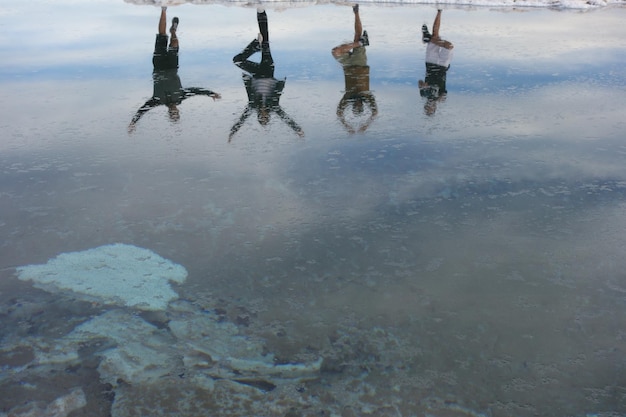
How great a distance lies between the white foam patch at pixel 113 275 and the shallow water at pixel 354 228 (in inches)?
4.4

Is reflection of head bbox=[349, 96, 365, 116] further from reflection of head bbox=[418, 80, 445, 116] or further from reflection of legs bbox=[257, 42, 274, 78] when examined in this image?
reflection of legs bbox=[257, 42, 274, 78]

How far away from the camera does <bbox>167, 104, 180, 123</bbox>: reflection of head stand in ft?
27.2

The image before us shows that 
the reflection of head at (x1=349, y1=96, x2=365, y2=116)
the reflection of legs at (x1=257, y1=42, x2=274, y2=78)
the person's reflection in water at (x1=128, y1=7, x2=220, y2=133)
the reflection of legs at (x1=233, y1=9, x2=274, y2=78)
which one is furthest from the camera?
the reflection of legs at (x1=233, y1=9, x2=274, y2=78)

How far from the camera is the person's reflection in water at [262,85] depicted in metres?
8.19

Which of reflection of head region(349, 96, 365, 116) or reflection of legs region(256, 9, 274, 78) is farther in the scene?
reflection of legs region(256, 9, 274, 78)

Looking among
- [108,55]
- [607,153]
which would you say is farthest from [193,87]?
[607,153]

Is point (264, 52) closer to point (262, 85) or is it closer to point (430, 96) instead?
point (262, 85)

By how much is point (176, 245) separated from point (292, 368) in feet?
6.26

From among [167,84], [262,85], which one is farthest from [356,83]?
[167,84]

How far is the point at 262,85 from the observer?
32.3 ft

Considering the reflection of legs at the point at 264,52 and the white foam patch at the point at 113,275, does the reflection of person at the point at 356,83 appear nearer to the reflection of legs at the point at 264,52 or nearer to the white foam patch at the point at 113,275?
the reflection of legs at the point at 264,52

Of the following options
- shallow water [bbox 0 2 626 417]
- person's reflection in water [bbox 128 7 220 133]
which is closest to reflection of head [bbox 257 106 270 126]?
shallow water [bbox 0 2 626 417]

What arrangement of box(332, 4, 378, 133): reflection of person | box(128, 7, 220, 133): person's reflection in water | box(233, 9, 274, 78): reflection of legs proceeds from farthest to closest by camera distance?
box(233, 9, 274, 78): reflection of legs, box(128, 7, 220, 133): person's reflection in water, box(332, 4, 378, 133): reflection of person

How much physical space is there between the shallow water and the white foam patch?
0.11 meters
